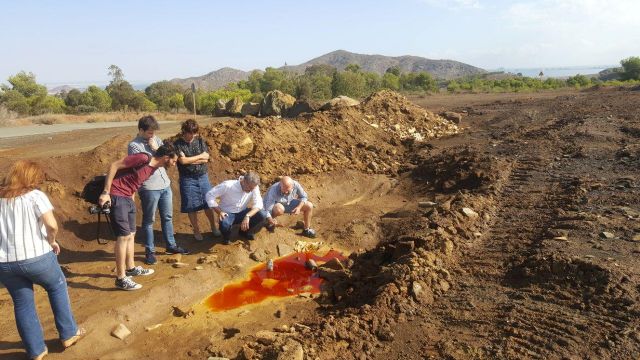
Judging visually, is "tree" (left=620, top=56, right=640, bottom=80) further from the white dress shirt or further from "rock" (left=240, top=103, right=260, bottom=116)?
the white dress shirt

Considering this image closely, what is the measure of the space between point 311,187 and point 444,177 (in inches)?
103

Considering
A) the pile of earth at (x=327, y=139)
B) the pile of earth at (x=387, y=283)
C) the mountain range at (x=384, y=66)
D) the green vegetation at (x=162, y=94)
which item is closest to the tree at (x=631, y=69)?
the green vegetation at (x=162, y=94)

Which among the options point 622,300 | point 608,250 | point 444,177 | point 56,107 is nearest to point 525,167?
point 444,177

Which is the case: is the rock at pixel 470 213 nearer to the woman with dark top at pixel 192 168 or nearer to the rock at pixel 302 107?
the woman with dark top at pixel 192 168

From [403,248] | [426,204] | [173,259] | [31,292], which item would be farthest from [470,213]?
[31,292]

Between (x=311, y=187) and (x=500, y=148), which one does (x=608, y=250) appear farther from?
(x=500, y=148)

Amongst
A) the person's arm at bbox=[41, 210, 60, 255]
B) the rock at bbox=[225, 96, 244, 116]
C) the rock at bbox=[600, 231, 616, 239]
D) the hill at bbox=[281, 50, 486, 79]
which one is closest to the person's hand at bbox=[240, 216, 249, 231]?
the person's arm at bbox=[41, 210, 60, 255]

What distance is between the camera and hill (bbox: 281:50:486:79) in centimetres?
15225

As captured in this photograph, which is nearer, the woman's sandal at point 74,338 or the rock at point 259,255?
the woman's sandal at point 74,338

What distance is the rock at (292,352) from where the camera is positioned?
346 cm

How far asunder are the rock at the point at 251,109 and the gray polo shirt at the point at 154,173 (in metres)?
14.5

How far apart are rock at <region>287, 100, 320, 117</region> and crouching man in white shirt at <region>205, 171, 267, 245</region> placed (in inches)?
407

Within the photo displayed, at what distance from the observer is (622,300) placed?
12.8 ft

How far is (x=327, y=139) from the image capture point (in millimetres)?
10859
